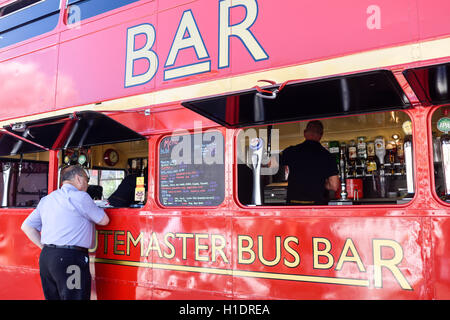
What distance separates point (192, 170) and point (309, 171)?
105cm

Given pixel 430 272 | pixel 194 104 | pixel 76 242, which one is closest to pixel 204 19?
pixel 194 104

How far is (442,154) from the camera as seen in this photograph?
2.84 m

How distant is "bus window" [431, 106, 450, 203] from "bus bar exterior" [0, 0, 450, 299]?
13 mm

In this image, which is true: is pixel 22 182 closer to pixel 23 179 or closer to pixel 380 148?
pixel 23 179

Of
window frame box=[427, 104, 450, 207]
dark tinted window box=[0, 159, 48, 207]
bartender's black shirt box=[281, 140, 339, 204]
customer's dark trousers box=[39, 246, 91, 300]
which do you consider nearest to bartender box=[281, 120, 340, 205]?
bartender's black shirt box=[281, 140, 339, 204]

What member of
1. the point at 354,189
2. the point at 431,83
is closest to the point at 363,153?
the point at 354,189

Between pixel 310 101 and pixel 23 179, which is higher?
pixel 310 101

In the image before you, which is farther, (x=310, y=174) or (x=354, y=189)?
(x=354, y=189)

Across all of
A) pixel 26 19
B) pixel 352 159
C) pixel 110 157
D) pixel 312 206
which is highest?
pixel 26 19

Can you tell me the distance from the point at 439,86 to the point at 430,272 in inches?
44.7

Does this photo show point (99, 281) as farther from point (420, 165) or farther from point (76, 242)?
point (420, 165)

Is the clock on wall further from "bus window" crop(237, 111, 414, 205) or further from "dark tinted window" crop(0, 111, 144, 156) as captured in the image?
"bus window" crop(237, 111, 414, 205)

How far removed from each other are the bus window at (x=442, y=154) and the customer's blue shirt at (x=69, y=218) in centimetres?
285

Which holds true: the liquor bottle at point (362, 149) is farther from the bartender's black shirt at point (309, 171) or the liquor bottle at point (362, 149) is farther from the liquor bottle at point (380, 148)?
the bartender's black shirt at point (309, 171)
